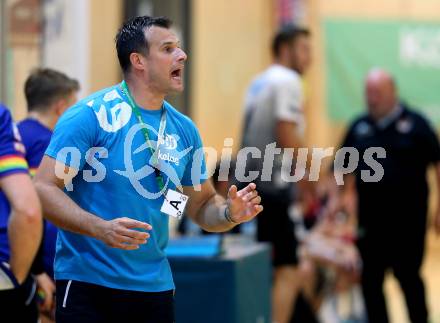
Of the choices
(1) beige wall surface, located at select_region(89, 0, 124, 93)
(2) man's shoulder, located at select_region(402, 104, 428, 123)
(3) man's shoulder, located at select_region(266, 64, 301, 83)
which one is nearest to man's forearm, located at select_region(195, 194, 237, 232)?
(3) man's shoulder, located at select_region(266, 64, 301, 83)

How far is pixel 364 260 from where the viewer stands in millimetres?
8242

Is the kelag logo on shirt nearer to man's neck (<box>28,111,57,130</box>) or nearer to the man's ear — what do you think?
the man's ear

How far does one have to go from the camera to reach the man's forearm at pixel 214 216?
13.2ft

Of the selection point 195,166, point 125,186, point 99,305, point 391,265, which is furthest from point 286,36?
point 99,305

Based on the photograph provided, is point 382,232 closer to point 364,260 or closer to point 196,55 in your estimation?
point 364,260

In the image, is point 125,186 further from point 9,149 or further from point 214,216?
point 9,149

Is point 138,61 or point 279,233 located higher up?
point 138,61

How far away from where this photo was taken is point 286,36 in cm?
752

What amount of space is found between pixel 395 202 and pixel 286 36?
68.2 inches

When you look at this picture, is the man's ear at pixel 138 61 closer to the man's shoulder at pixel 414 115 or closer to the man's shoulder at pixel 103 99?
the man's shoulder at pixel 103 99

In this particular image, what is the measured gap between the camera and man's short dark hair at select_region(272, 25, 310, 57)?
7465mm

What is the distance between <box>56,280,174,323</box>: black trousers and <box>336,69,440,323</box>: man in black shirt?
449 centimetres

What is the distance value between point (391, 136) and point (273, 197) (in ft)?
4.79

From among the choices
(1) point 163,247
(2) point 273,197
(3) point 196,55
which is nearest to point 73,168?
(1) point 163,247
